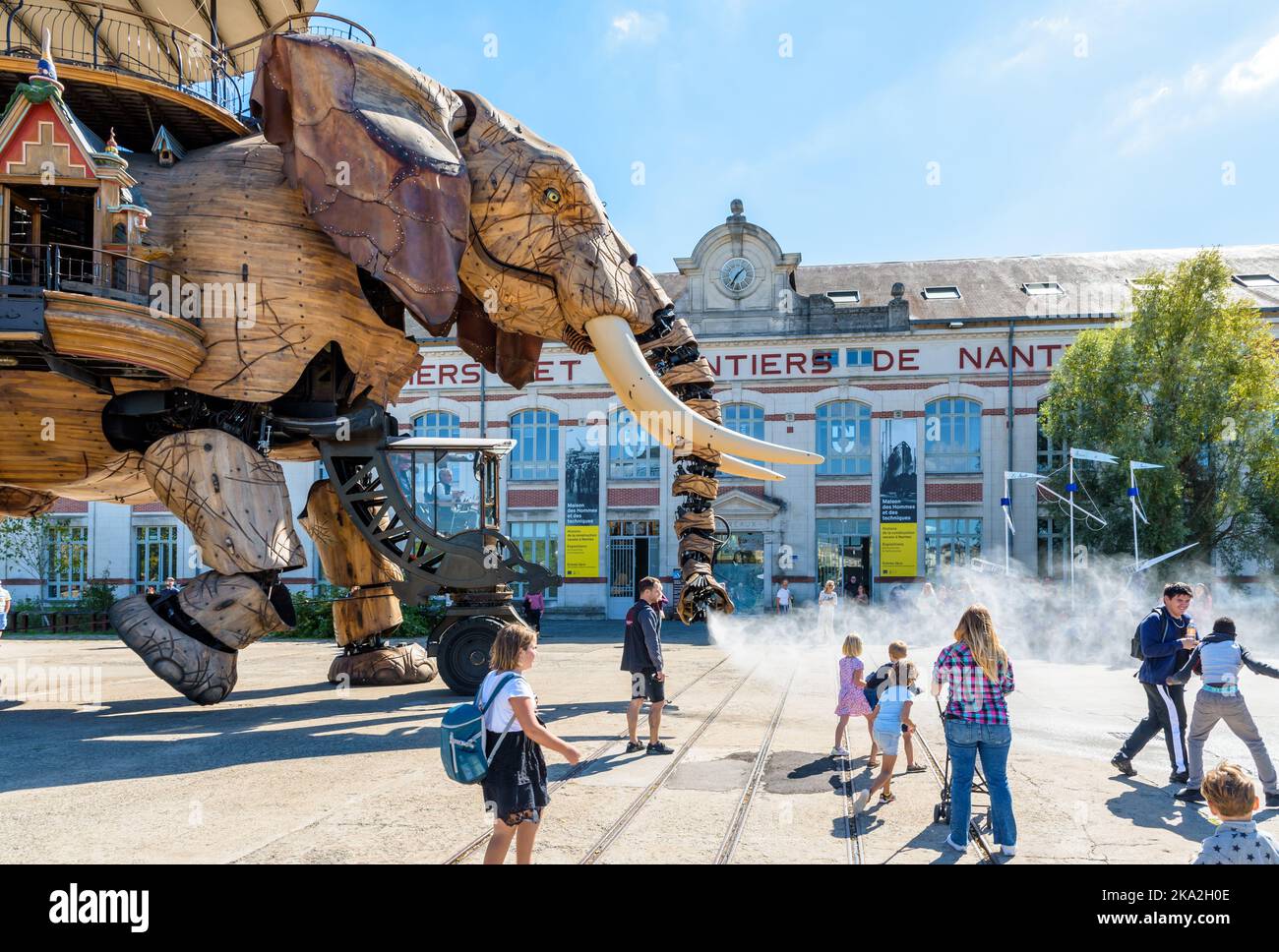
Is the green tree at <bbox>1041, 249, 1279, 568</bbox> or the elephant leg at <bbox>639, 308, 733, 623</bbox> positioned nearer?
Result: the elephant leg at <bbox>639, 308, 733, 623</bbox>

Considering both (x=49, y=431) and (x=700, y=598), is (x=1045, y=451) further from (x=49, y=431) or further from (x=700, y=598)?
(x=49, y=431)

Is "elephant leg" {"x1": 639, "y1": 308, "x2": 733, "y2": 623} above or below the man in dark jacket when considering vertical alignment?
above

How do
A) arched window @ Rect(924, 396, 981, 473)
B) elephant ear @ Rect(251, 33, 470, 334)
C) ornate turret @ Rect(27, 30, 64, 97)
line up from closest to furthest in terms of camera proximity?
ornate turret @ Rect(27, 30, 64, 97)
elephant ear @ Rect(251, 33, 470, 334)
arched window @ Rect(924, 396, 981, 473)

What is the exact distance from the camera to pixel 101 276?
812 centimetres

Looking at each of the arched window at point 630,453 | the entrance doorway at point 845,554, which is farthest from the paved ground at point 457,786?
the arched window at point 630,453

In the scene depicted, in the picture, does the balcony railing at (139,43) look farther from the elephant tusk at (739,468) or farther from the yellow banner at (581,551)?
the yellow banner at (581,551)

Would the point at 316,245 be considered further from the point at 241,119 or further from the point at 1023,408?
the point at 1023,408

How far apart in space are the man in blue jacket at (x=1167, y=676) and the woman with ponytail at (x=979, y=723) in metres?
2.53

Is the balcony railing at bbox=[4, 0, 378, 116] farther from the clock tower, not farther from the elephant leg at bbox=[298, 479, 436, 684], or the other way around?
the clock tower

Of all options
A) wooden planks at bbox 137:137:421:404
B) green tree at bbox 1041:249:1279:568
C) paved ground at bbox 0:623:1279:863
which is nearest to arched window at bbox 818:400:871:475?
green tree at bbox 1041:249:1279:568

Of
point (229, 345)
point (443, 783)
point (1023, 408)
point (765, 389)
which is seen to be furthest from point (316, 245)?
point (1023, 408)

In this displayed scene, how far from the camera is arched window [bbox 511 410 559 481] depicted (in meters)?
30.4

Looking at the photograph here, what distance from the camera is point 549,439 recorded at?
30.4 m

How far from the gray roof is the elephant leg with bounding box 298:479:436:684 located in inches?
843
